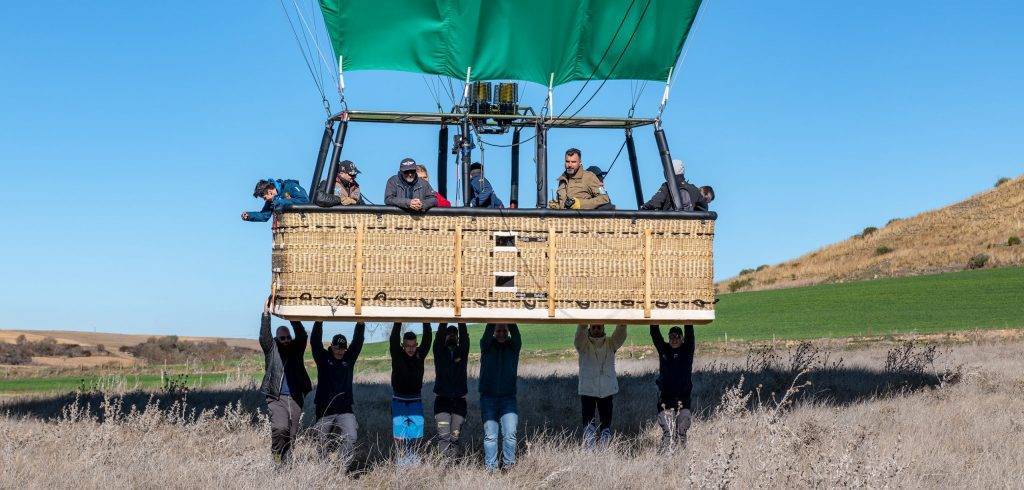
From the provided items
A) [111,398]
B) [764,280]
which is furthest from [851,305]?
[111,398]

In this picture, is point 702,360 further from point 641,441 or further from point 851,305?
point 851,305

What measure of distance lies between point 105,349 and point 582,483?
39.4m

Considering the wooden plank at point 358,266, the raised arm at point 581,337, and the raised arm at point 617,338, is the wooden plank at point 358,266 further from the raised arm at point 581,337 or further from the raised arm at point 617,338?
the raised arm at point 617,338

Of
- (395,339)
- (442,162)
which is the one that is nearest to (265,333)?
(395,339)

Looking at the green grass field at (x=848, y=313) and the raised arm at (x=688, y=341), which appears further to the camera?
the green grass field at (x=848, y=313)

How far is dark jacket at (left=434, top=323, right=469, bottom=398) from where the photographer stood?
12117 millimetres

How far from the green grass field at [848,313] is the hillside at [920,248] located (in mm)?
9171

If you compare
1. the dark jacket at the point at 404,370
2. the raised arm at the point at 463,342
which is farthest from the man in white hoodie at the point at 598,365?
the dark jacket at the point at 404,370

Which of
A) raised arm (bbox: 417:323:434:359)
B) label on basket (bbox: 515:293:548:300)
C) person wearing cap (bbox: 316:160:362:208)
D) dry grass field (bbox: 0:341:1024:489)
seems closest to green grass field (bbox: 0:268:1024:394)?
dry grass field (bbox: 0:341:1024:489)

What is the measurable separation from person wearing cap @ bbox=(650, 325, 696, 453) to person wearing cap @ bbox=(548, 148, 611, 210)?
2071 millimetres

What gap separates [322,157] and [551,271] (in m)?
2.53

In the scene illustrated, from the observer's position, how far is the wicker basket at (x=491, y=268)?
408 inches

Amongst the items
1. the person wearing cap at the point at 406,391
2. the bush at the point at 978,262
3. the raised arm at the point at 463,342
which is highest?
the bush at the point at 978,262

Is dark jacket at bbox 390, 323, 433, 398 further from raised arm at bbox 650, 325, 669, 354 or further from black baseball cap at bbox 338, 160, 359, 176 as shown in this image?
raised arm at bbox 650, 325, 669, 354
